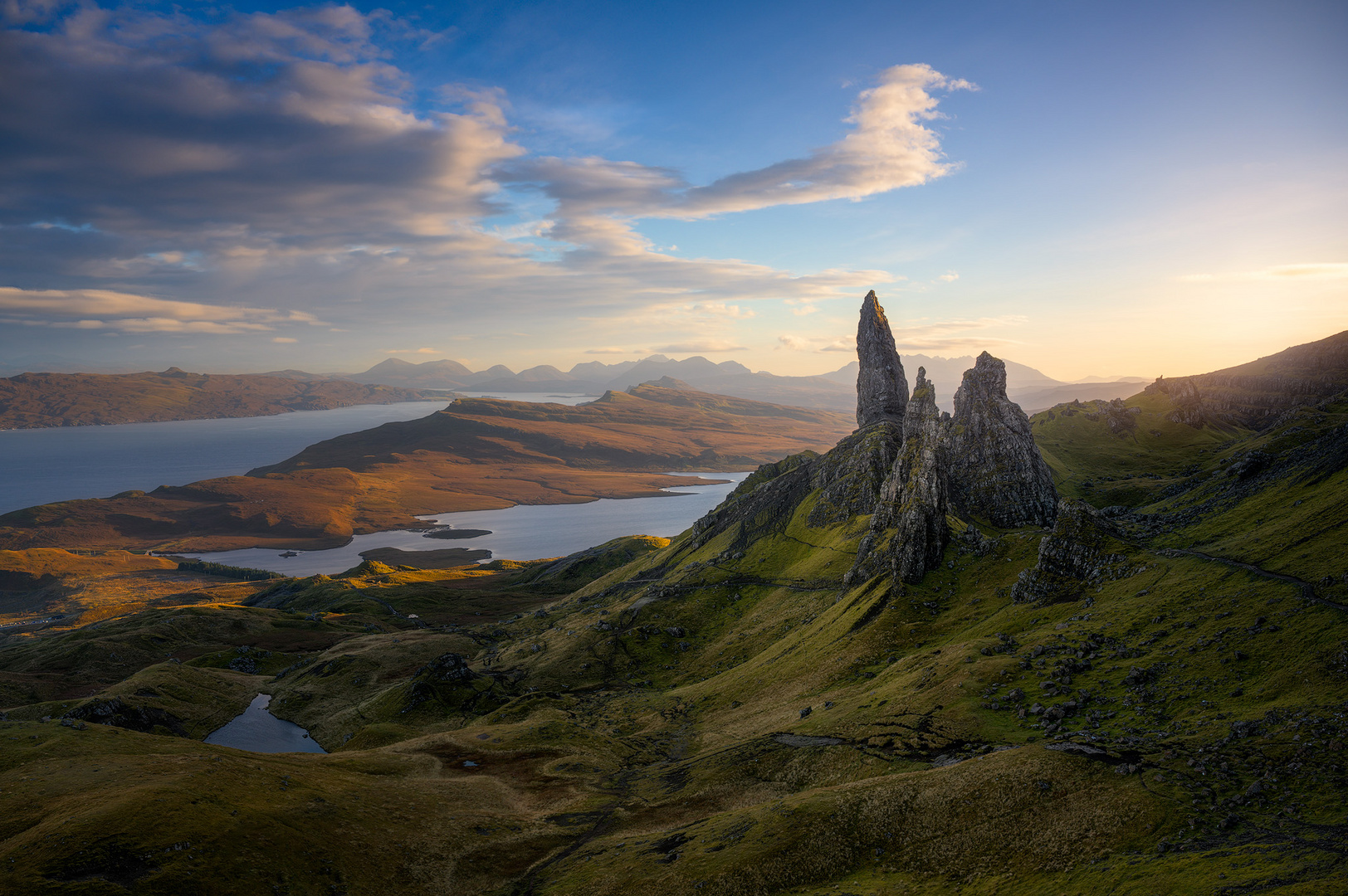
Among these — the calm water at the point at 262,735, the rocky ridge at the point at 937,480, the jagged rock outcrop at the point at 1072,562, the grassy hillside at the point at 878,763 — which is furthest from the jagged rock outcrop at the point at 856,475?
the calm water at the point at 262,735

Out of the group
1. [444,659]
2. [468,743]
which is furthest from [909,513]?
[444,659]

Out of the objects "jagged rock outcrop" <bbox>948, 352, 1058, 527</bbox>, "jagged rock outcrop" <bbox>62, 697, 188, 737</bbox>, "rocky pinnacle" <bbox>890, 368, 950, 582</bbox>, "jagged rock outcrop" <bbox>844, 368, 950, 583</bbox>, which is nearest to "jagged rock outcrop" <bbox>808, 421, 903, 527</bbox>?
"jagged rock outcrop" <bbox>844, 368, 950, 583</bbox>

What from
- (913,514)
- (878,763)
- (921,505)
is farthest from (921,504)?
(878,763)

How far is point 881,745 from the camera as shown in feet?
236

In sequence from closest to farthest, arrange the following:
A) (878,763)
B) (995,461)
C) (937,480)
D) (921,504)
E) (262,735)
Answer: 1. (878,763)
2. (921,504)
3. (937,480)
4. (262,735)
5. (995,461)

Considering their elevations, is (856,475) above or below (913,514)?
above

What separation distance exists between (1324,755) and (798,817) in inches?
1589

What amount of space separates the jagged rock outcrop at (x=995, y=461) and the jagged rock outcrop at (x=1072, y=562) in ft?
130

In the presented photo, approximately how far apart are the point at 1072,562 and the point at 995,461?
56663 mm

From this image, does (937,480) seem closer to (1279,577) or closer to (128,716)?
(1279,577)

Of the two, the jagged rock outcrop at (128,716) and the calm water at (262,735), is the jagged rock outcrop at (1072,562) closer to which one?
the calm water at (262,735)

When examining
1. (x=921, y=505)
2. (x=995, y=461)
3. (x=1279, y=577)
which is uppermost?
(x=995, y=461)

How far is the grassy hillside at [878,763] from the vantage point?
47.1m

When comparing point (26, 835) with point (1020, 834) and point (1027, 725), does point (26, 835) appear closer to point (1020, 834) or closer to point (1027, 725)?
point (1020, 834)
